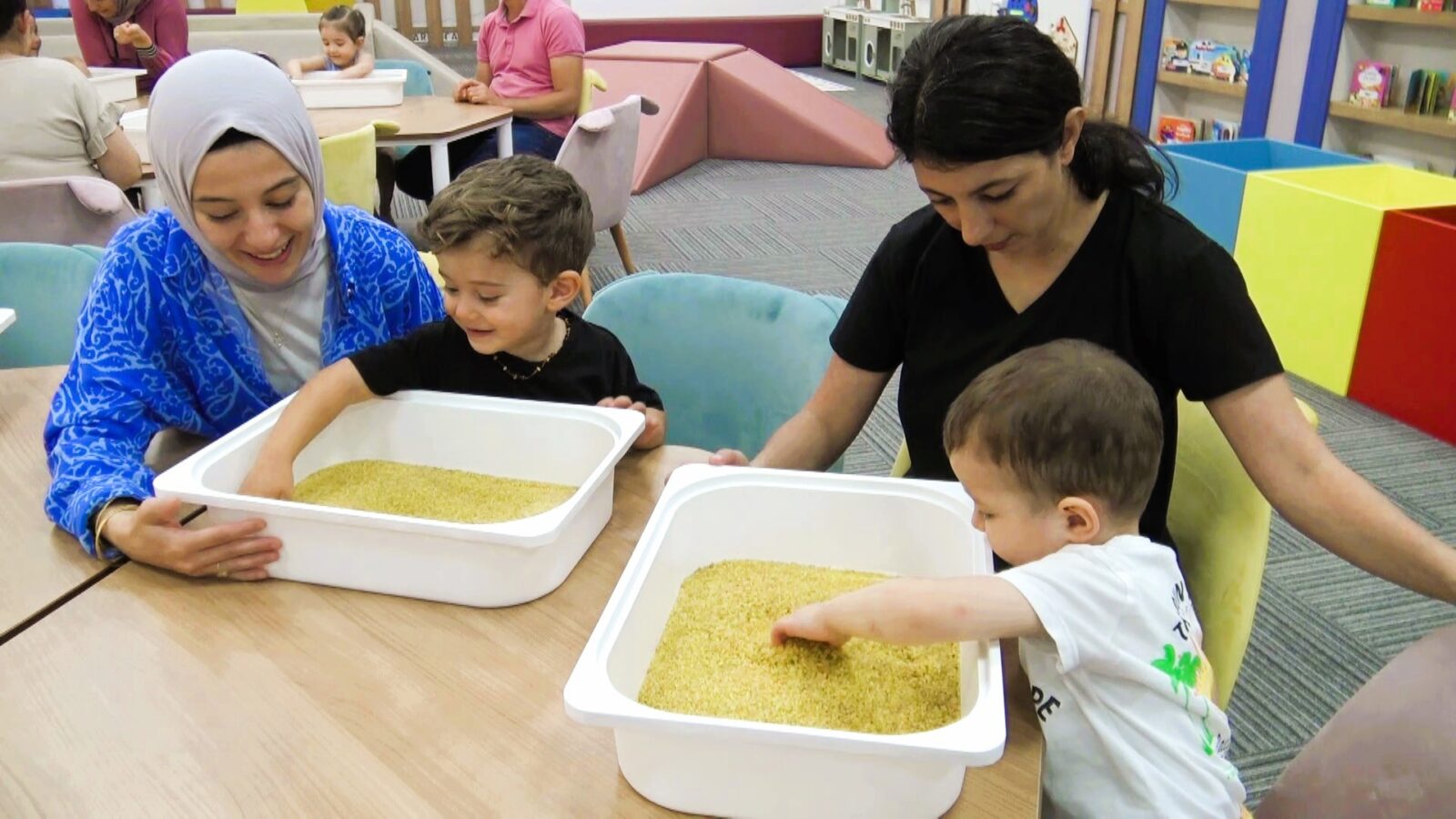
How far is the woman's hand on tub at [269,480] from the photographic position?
1.10 m

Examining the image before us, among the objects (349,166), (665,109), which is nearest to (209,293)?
(349,166)

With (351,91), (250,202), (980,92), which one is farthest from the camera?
(351,91)

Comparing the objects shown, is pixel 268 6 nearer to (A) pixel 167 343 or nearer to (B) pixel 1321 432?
(A) pixel 167 343

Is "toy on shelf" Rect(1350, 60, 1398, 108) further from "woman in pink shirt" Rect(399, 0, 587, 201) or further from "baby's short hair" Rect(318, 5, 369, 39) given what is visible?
"baby's short hair" Rect(318, 5, 369, 39)

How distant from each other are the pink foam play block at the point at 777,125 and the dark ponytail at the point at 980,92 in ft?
15.4

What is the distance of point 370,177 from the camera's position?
9.24 ft

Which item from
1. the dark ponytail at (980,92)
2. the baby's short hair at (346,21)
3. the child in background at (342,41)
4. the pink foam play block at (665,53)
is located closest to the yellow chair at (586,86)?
the child in background at (342,41)

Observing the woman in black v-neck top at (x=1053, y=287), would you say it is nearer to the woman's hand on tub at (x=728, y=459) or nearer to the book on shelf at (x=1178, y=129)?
the woman's hand on tub at (x=728, y=459)

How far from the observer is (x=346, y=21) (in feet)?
13.7

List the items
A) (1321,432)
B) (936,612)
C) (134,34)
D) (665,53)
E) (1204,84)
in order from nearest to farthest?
(936,612)
(1321,432)
(134,34)
(1204,84)
(665,53)

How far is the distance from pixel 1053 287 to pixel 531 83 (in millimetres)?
3175

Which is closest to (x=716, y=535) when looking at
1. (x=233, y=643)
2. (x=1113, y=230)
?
(x=233, y=643)

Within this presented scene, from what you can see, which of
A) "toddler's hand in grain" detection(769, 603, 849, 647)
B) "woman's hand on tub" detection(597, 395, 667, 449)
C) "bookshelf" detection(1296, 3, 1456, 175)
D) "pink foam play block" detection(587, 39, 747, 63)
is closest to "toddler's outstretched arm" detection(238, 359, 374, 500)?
"woman's hand on tub" detection(597, 395, 667, 449)

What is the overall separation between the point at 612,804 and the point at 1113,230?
83cm
